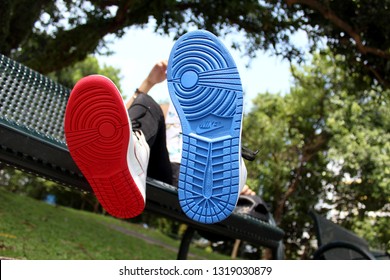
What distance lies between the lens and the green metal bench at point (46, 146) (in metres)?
1.54

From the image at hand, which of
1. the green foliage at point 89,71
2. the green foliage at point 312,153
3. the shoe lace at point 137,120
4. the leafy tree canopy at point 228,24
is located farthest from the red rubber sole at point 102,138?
the green foliage at point 89,71

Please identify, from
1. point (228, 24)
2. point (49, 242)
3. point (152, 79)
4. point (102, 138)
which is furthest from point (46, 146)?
point (228, 24)

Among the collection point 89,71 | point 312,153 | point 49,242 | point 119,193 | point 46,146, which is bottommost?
point 49,242

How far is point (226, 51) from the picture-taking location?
140 cm

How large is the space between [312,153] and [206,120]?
9815 millimetres

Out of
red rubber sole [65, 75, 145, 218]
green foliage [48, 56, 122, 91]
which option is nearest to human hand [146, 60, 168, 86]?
red rubber sole [65, 75, 145, 218]

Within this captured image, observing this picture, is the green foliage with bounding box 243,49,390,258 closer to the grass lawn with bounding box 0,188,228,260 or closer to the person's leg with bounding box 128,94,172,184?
the grass lawn with bounding box 0,188,228,260

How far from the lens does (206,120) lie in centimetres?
144

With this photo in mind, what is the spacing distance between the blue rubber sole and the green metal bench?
0.37 meters

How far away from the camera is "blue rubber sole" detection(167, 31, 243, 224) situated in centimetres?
135

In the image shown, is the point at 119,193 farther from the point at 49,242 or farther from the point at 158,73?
the point at 49,242
